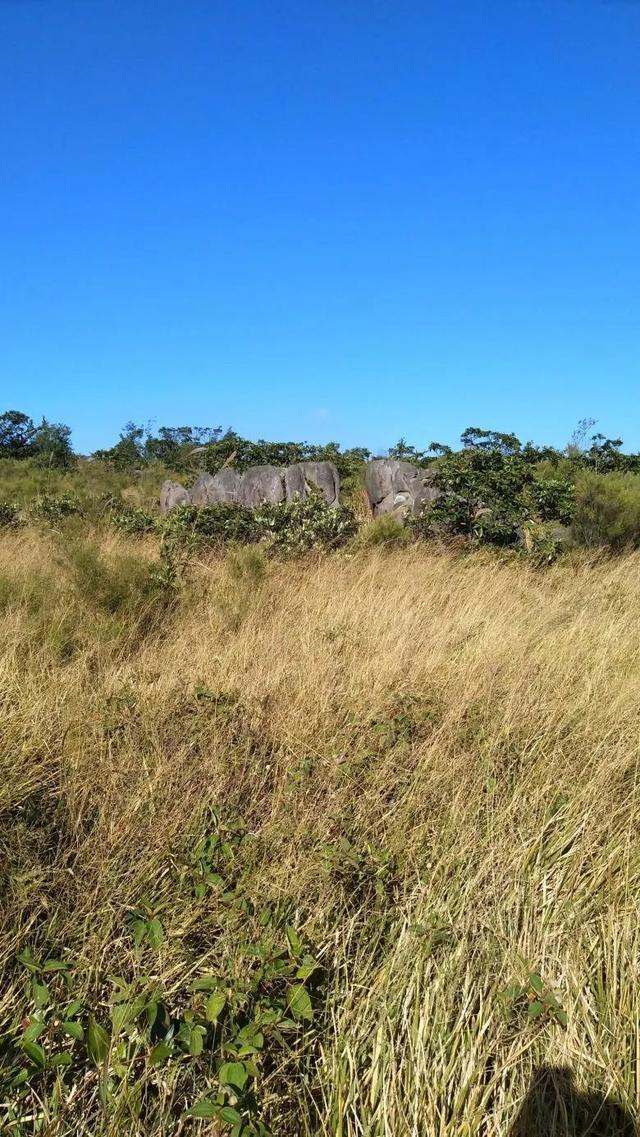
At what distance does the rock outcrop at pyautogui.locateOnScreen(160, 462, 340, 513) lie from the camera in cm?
1027

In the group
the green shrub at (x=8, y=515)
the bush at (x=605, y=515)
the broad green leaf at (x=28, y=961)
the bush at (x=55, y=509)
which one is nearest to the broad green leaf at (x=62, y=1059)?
the broad green leaf at (x=28, y=961)

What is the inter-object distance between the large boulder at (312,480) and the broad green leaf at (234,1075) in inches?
345

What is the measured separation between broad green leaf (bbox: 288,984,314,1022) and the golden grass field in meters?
0.08

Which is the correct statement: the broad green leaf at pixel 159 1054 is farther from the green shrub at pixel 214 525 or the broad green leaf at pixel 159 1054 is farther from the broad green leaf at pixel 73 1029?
the green shrub at pixel 214 525

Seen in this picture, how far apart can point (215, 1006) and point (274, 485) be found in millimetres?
9010

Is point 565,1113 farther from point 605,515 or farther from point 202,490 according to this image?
point 202,490

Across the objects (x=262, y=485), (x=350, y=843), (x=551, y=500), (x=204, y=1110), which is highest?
(x=262, y=485)

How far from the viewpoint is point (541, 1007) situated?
189 centimetres

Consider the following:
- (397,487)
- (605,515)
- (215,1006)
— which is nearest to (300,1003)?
(215,1006)

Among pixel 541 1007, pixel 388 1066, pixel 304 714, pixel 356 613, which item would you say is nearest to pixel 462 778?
pixel 304 714

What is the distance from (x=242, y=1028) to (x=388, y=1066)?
1.35ft

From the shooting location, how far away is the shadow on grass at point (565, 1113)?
5.50 feet

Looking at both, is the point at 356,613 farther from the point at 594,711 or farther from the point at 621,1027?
the point at 621,1027

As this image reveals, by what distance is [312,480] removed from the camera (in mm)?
10312
